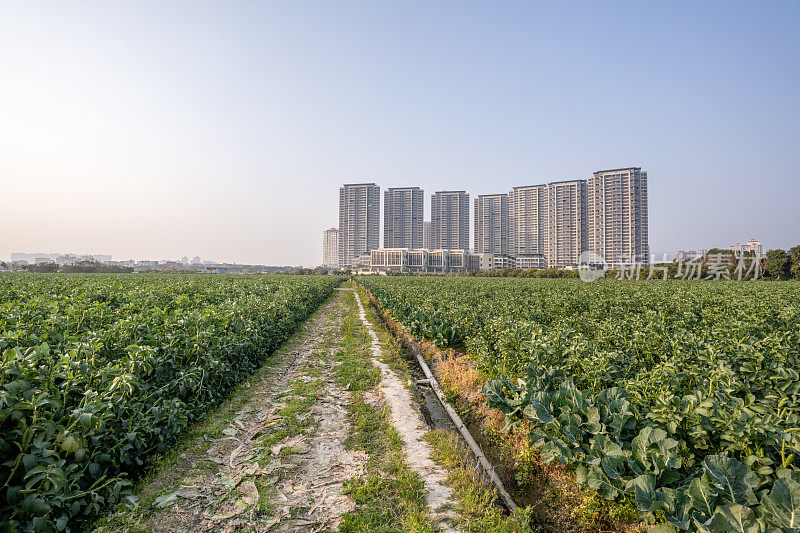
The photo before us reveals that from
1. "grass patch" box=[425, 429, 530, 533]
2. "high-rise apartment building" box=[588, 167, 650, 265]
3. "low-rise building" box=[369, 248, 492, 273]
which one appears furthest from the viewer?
→ "low-rise building" box=[369, 248, 492, 273]

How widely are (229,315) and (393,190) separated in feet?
641

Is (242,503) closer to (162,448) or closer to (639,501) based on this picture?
(162,448)

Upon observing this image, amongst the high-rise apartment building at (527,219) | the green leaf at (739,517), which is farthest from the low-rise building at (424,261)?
the green leaf at (739,517)

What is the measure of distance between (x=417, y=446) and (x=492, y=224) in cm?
19772

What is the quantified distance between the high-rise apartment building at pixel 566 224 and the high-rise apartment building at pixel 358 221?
90.2 meters

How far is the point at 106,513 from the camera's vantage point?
10.8 feet

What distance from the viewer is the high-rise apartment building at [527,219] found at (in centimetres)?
16938

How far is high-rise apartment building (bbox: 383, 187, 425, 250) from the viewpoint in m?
194

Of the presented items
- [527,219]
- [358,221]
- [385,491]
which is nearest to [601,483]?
[385,491]

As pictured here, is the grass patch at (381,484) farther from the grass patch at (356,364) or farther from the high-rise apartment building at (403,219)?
the high-rise apartment building at (403,219)

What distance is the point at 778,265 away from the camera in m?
55.6

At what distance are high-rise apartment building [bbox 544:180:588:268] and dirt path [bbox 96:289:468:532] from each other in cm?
16101

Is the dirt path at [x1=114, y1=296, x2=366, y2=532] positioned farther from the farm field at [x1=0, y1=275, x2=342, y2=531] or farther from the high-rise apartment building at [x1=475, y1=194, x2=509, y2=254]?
the high-rise apartment building at [x1=475, y1=194, x2=509, y2=254]

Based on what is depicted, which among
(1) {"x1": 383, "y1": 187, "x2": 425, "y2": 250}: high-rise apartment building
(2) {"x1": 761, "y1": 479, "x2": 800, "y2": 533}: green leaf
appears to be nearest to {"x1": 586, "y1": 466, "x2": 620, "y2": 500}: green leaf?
(2) {"x1": 761, "y1": 479, "x2": 800, "y2": 533}: green leaf
